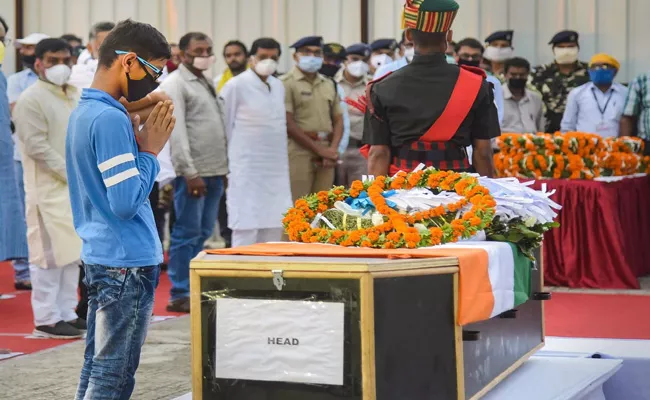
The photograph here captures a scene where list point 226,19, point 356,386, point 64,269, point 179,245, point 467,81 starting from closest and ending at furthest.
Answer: point 356,386
point 467,81
point 64,269
point 179,245
point 226,19

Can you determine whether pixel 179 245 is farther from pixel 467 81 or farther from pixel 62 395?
pixel 467 81

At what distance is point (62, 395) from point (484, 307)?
214cm

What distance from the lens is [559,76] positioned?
441 inches

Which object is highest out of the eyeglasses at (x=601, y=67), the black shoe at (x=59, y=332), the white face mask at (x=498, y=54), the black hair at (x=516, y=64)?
the white face mask at (x=498, y=54)


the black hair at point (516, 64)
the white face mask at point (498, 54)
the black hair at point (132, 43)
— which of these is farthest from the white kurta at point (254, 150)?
the black hair at point (132, 43)

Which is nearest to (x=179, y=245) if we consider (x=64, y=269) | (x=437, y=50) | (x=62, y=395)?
(x=64, y=269)

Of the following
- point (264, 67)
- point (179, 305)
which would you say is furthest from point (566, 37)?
point (179, 305)

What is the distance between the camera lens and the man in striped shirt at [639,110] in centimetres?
1002

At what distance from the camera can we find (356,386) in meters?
3.46

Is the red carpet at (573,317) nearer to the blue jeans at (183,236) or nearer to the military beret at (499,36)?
the blue jeans at (183,236)

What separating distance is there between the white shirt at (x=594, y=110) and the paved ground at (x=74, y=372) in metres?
5.09

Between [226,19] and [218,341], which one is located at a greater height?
[226,19]

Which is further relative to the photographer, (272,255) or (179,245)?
(179,245)

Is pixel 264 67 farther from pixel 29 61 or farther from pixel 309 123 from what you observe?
pixel 29 61
